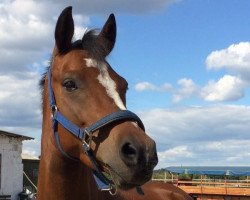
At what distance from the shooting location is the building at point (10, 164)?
21.3 m

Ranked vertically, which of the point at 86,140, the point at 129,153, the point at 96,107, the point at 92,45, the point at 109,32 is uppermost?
the point at 109,32

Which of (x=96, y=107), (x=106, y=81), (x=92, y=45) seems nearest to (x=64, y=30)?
(x=92, y=45)

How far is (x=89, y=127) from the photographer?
3256 mm

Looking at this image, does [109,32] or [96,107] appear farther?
[109,32]

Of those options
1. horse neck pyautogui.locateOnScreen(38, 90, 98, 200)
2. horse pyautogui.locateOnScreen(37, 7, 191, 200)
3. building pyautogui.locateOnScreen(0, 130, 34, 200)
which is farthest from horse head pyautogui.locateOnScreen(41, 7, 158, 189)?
building pyautogui.locateOnScreen(0, 130, 34, 200)

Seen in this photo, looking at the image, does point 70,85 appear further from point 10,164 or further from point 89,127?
point 10,164

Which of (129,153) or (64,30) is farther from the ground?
(64,30)

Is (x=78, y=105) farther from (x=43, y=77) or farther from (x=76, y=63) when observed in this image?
(x=43, y=77)

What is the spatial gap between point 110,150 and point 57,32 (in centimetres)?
113

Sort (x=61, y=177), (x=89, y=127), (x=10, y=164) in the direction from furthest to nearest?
(x=10, y=164), (x=61, y=177), (x=89, y=127)

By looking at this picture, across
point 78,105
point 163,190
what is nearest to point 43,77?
point 78,105

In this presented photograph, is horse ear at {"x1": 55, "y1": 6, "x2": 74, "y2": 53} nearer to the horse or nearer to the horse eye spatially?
the horse

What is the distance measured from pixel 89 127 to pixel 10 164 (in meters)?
19.5

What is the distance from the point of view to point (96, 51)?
360 cm
